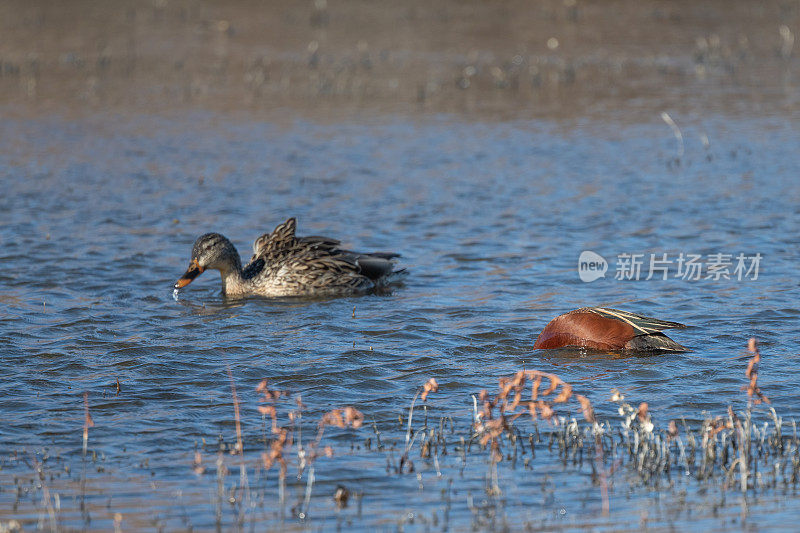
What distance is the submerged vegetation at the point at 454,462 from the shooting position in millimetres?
5613

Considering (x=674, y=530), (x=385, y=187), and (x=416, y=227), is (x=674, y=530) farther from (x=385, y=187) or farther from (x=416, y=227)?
(x=385, y=187)

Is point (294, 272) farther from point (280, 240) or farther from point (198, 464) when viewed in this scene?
point (198, 464)

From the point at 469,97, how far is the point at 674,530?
55.2 ft

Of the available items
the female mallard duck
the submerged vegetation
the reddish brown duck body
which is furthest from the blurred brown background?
the submerged vegetation

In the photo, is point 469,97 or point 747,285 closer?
point 747,285

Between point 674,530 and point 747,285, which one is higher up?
point 747,285

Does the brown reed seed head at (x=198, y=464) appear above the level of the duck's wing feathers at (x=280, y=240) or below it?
below

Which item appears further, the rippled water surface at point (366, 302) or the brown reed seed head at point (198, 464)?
the rippled water surface at point (366, 302)

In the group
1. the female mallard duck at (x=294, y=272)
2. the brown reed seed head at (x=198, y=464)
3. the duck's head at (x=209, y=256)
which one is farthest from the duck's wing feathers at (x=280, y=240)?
the brown reed seed head at (x=198, y=464)

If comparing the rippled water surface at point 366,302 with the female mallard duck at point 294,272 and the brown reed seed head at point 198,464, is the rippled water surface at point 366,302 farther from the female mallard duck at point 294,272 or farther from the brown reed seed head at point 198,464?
the female mallard duck at point 294,272

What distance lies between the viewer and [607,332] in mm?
8633

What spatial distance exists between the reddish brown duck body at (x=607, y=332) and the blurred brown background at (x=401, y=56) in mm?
11732

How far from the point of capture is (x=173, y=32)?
28.2 m

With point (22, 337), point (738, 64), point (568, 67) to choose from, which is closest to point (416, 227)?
point (22, 337)
